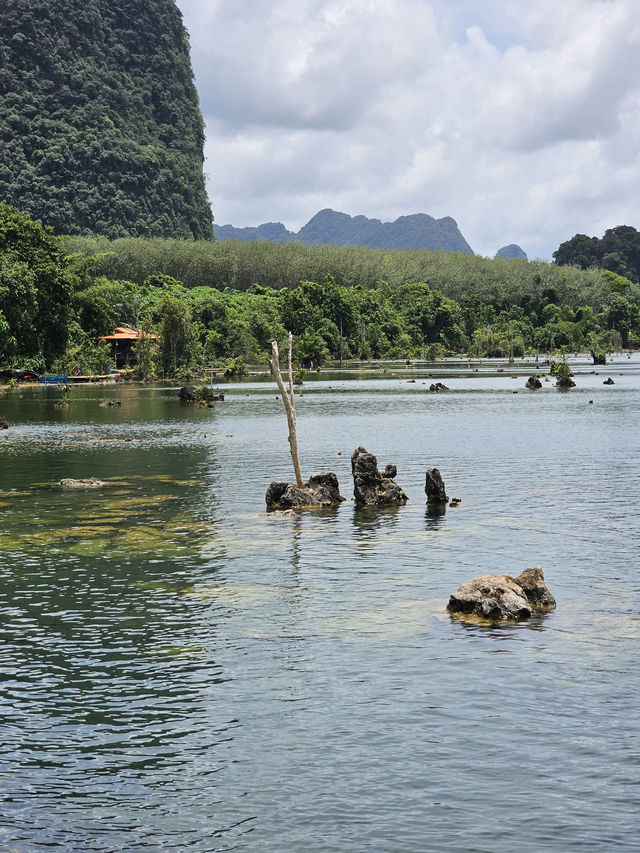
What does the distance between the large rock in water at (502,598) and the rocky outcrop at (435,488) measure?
47.7ft

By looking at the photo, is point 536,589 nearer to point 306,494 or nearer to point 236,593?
point 236,593

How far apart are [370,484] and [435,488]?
2.53 metres

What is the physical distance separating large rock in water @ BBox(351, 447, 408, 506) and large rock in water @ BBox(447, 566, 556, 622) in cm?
1490

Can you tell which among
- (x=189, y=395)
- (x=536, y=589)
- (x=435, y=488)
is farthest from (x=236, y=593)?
(x=189, y=395)

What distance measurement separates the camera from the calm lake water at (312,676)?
1334 centimetres

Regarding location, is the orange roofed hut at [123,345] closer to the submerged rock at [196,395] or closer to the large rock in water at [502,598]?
the submerged rock at [196,395]

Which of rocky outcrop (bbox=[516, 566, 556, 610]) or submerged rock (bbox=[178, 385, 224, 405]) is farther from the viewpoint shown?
submerged rock (bbox=[178, 385, 224, 405])

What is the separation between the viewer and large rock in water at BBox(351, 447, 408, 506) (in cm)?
3734

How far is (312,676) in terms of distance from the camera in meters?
18.6

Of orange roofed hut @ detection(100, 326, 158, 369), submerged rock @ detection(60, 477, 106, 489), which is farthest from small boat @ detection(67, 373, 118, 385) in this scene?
submerged rock @ detection(60, 477, 106, 489)

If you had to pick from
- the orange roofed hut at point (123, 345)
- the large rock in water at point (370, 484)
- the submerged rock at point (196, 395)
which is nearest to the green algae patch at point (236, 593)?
the large rock in water at point (370, 484)

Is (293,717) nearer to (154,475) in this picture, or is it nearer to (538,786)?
(538,786)

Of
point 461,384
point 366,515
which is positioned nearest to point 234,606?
point 366,515

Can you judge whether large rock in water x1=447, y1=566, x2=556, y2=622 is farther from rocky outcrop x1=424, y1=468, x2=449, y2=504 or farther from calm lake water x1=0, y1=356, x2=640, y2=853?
rocky outcrop x1=424, y1=468, x2=449, y2=504
